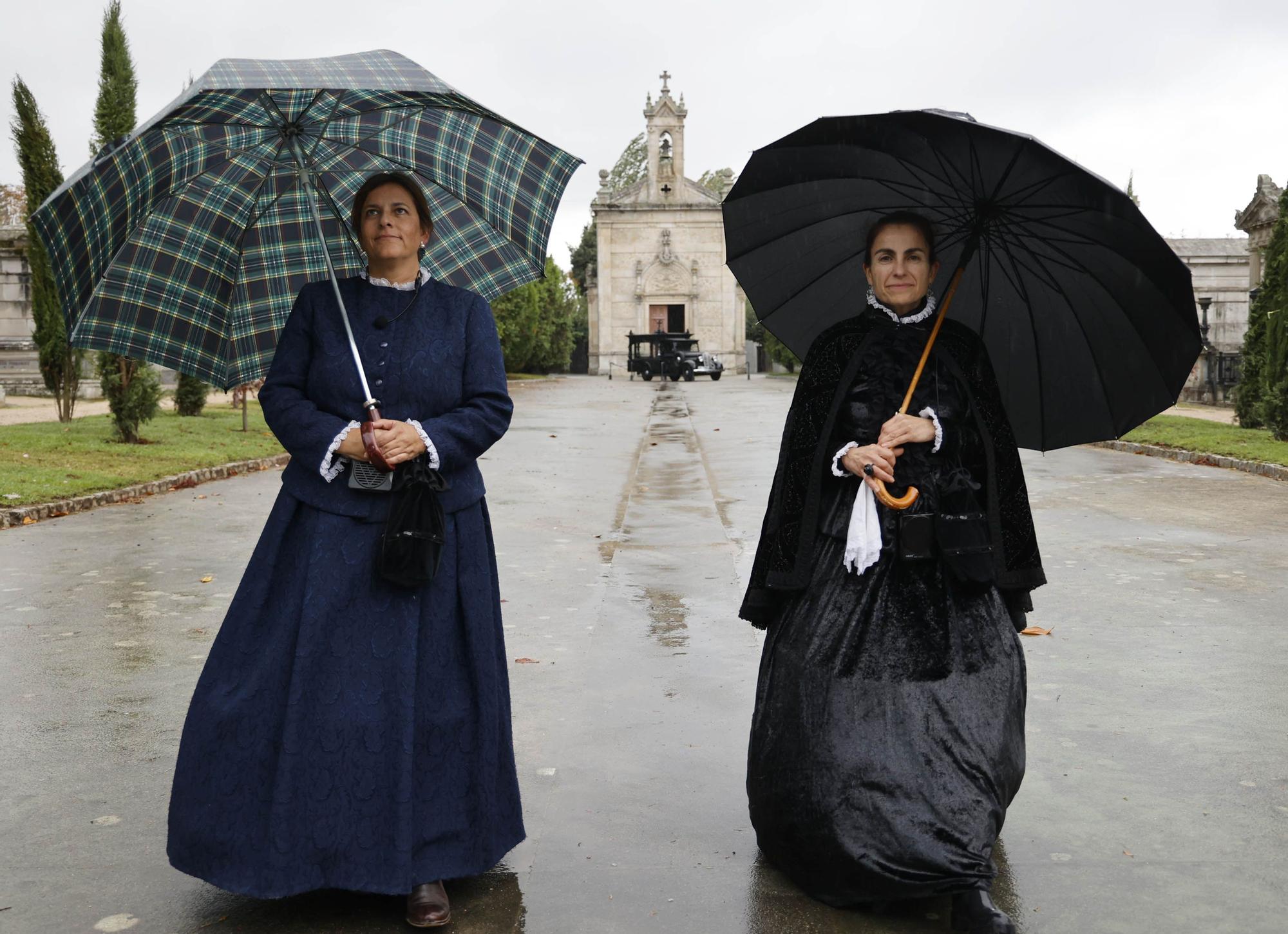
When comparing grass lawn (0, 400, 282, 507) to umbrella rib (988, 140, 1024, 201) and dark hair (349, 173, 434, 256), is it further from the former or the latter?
umbrella rib (988, 140, 1024, 201)

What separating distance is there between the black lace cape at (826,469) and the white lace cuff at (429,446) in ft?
2.92

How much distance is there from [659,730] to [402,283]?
7.21ft

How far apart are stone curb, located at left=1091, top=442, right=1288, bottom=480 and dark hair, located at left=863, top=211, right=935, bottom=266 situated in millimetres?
9654

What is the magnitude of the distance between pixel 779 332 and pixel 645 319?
177 ft

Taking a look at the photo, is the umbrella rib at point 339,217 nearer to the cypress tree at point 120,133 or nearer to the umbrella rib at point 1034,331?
the umbrella rib at point 1034,331

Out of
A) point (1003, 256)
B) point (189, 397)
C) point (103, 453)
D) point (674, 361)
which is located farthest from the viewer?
point (674, 361)

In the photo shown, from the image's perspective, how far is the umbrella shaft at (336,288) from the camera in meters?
3.24

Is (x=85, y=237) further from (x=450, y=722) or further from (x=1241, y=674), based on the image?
(x=1241, y=674)

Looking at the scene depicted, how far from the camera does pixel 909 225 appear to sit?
3.44 meters

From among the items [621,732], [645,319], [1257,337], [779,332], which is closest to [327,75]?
[779,332]

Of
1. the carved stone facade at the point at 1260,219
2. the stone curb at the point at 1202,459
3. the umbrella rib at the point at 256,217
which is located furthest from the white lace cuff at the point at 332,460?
the carved stone facade at the point at 1260,219

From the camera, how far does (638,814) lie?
3986 mm

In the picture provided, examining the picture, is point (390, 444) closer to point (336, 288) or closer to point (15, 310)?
point (336, 288)

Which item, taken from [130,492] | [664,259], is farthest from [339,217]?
[664,259]
